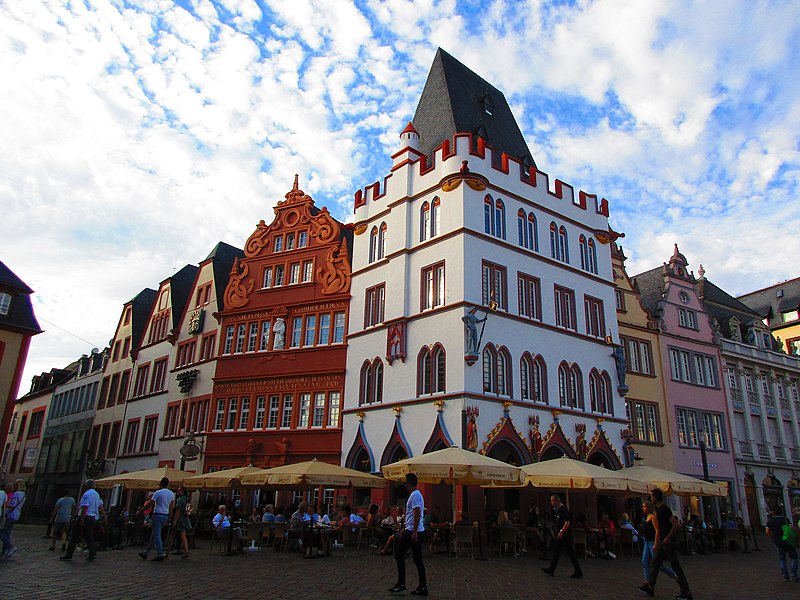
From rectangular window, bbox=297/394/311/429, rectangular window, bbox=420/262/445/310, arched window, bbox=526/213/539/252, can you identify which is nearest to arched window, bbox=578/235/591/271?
arched window, bbox=526/213/539/252

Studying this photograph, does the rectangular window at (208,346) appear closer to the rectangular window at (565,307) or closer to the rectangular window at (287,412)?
the rectangular window at (287,412)

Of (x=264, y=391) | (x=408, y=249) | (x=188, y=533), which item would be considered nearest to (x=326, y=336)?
(x=264, y=391)

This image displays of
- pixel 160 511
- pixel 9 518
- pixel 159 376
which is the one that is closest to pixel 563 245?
pixel 160 511

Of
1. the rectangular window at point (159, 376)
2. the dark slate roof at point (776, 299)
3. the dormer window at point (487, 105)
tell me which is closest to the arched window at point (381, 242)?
the dormer window at point (487, 105)

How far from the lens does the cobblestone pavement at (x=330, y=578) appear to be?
10961mm

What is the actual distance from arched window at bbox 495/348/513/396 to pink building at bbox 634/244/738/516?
1460 cm

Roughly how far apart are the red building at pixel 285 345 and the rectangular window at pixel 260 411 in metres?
0.06

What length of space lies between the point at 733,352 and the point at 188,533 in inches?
1381

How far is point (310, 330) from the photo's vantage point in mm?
34000

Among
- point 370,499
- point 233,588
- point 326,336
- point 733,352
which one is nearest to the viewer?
point 233,588

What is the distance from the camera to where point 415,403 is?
87.9 feet

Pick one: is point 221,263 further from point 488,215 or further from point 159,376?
point 488,215

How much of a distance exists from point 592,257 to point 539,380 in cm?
887

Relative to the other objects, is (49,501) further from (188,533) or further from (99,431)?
(188,533)
